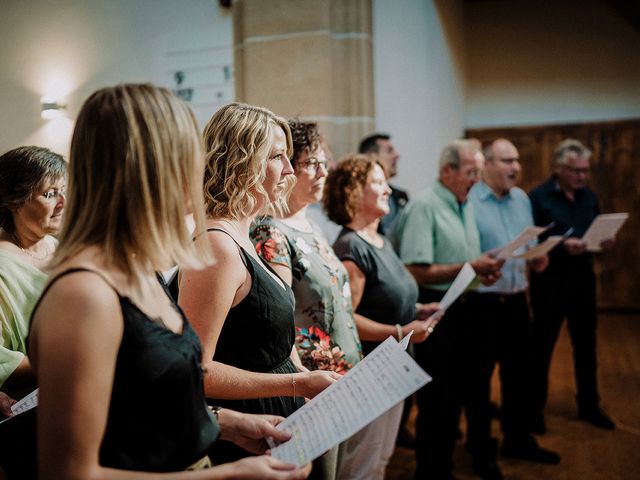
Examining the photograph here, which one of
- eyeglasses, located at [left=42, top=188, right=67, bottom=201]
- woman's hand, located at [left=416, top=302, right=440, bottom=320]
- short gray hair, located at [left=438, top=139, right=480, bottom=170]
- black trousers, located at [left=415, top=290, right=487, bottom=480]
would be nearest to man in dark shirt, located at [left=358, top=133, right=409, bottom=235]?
short gray hair, located at [left=438, top=139, right=480, bottom=170]

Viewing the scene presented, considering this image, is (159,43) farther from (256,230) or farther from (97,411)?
(97,411)

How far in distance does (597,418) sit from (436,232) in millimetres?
1581

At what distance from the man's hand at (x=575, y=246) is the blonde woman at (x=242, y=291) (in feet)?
8.41

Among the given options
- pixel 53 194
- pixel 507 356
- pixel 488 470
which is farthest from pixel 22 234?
pixel 507 356

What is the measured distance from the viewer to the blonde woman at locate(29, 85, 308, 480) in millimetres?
734

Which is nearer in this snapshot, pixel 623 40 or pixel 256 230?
pixel 256 230

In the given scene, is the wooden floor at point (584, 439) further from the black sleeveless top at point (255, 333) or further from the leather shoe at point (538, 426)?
the black sleeveless top at point (255, 333)

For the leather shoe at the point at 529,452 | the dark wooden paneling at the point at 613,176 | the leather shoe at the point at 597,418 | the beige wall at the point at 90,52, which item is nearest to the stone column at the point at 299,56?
the beige wall at the point at 90,52

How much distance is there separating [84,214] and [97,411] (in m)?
0.26

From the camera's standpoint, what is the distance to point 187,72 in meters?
3.44

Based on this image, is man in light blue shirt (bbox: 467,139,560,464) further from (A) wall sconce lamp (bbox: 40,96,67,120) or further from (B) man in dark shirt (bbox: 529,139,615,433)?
(A) wall sconce lamp (bbox: 40,96,67,120)

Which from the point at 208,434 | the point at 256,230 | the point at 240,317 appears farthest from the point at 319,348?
the point at 208,434

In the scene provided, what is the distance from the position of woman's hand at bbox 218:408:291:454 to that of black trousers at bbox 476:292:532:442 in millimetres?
2001

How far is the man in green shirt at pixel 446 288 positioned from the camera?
2.74m
